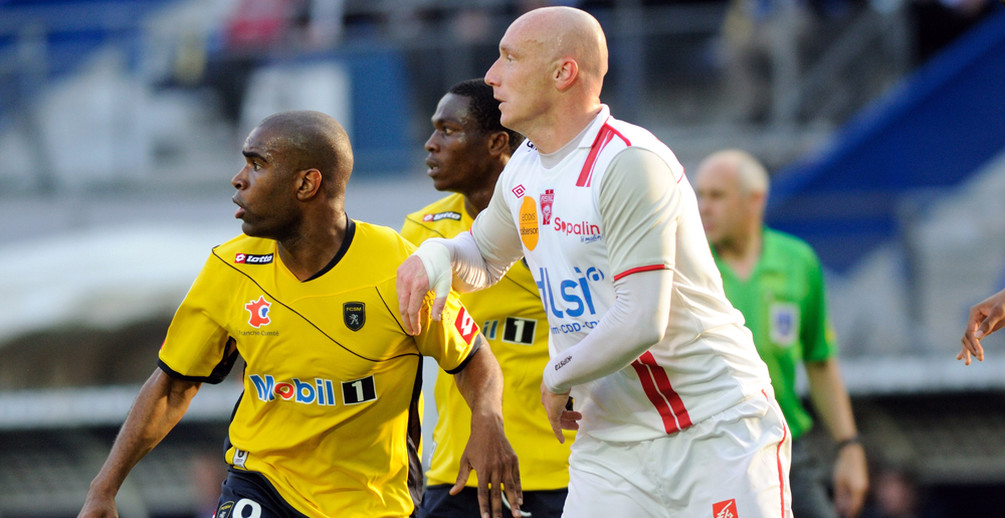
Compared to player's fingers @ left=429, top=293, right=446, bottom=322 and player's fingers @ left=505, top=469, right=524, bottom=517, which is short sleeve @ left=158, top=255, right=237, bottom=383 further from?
player's fingers @ left=505, top=469, right=524, bottom=517

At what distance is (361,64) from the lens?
1133 centimetres

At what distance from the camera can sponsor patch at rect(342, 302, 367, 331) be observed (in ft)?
14.0

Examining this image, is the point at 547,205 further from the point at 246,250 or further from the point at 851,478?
the point at 851,478

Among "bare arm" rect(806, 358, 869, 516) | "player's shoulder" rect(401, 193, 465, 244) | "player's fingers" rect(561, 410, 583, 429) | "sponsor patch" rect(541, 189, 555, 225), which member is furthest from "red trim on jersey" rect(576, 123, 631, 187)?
"bare arm" rect(806, 358, 869, 516)

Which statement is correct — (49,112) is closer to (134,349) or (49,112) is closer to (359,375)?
(134,349)

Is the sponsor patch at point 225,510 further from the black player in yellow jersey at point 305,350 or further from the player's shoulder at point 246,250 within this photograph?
the player's shoulder at point 246,250

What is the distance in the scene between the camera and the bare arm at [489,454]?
4109mm

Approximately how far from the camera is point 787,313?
21.0 feet

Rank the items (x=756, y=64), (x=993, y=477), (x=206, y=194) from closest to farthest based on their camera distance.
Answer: (x=993, y=477)
(x=756, y=64)
(x=206, y=194)

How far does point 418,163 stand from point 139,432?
24.5 ft

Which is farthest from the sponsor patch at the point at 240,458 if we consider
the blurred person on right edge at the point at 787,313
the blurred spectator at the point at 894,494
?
the blurred spectator at the point at 894,494

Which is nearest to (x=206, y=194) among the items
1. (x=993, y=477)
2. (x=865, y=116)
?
(x=865, y=116)

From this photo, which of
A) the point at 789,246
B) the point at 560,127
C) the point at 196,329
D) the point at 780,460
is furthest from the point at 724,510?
the point at 789,246

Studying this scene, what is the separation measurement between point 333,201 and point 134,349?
7027 mm
